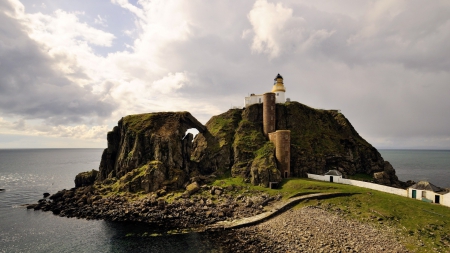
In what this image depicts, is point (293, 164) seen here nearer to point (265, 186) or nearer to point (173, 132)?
point (265, 186)

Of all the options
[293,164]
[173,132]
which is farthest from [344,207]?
[173,132]

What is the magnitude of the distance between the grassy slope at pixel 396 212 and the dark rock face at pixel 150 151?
2730cm

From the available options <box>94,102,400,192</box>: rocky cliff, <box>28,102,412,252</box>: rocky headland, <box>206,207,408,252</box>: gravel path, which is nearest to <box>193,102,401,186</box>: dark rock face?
<box>94,102,400,192</box>: rocky cliff

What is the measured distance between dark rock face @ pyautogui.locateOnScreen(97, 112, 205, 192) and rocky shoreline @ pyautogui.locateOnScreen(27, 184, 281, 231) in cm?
478

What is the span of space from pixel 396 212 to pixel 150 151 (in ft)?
189

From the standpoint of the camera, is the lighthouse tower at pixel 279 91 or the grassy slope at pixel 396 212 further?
the lighthouse tower at pixel 279 91

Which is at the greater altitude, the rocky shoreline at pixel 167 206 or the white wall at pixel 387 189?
the white wall at pixel 387 189

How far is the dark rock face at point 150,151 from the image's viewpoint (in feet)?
196

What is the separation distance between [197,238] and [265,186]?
2423 cm

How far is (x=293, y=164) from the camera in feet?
210

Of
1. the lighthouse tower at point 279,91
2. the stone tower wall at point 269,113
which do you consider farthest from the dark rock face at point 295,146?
the lighthouse tower at point 279,91

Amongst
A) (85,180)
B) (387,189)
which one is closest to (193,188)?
(85,180)

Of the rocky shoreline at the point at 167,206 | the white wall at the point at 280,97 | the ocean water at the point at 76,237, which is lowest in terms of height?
the ocean water at the point at 76,237

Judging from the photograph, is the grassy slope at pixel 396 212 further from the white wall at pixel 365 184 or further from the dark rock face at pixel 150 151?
the dark rock face at pixel 150 151
